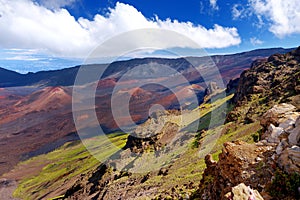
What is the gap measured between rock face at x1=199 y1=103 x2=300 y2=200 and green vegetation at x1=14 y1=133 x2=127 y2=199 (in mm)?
67745

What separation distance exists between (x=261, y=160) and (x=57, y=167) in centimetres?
11450

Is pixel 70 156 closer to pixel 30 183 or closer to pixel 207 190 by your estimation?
pixel 30 183

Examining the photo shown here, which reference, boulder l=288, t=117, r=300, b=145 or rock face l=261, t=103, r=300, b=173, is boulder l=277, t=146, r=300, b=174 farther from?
boulder l=288, t=117, r=300, b=145

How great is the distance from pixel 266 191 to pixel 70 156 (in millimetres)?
125472

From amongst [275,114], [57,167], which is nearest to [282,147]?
[275,114]

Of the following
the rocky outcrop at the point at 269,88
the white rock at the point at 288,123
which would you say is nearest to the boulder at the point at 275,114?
the white rock at the point at 288,123

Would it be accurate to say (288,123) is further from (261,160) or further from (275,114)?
(261,160)

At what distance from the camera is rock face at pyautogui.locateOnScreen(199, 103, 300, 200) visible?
32.1 feet

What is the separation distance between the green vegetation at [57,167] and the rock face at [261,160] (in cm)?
6774

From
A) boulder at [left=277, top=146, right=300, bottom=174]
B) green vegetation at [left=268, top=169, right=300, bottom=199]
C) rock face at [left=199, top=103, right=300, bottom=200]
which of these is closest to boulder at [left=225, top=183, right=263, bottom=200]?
rock face at [left=199, top=103, right=300, bottom=200]

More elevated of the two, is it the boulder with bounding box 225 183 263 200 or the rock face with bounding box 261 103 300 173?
the rock face with bounding box 261 103 300 173

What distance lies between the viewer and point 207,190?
50.4ft

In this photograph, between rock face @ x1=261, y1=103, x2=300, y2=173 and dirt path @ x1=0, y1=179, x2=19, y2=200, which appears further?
dirt path @ x1=0, y1=179, x2=19, y2=200

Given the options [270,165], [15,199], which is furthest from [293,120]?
[15,199]
